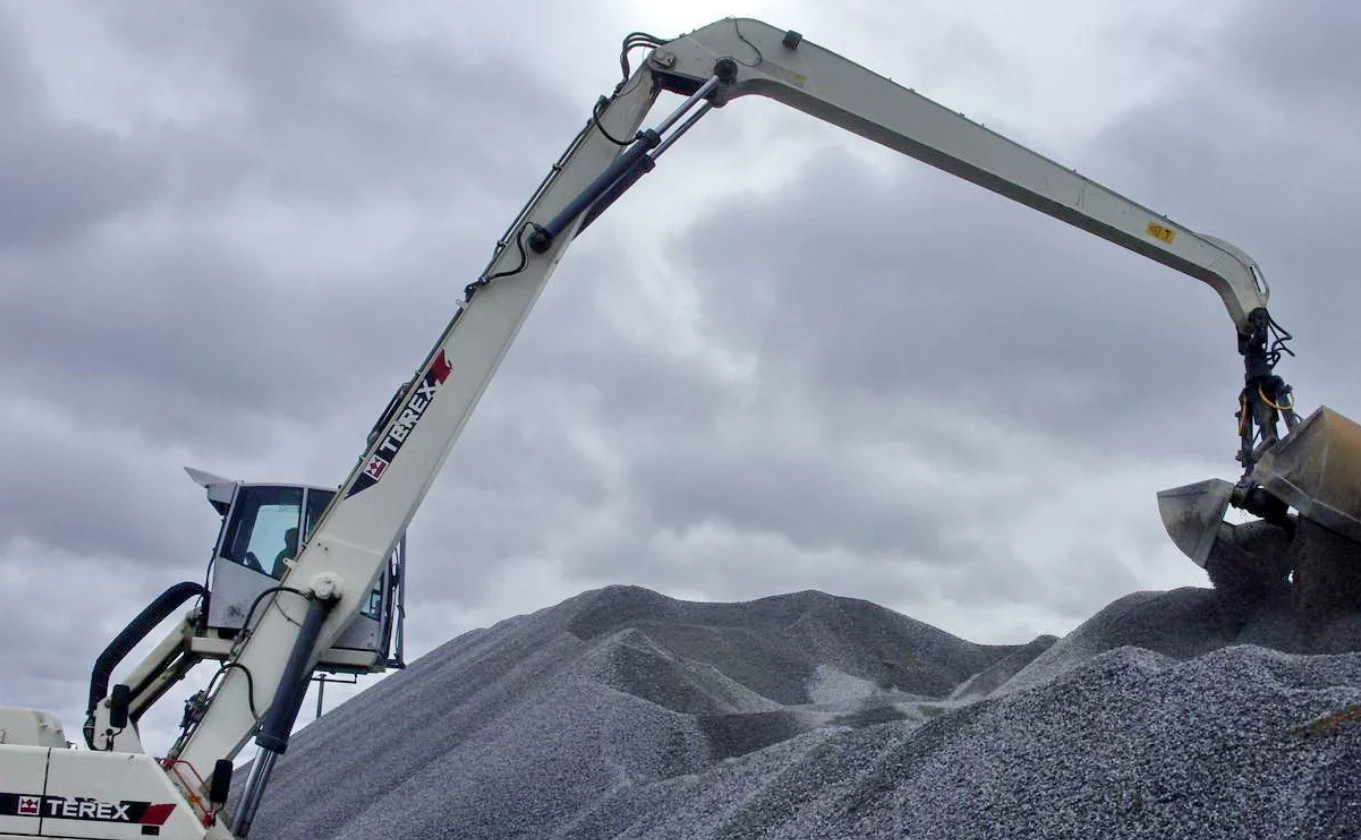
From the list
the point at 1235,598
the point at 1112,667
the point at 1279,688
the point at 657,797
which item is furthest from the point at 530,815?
the point at 1235,598

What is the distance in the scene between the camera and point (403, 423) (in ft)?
22.8

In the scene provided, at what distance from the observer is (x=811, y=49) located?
859cm

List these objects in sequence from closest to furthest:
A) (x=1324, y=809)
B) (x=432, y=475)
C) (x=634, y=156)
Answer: (x=1324, y=809)
(x=432, y=475)
(x=634, y=156)

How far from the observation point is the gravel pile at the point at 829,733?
19.0 feet

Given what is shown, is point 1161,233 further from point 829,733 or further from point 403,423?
point 403,423

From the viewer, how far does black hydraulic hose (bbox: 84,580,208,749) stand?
21.7 feet

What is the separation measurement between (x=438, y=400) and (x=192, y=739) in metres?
2.00

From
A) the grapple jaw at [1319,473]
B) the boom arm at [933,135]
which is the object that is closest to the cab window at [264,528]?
the boom arm at [933,135]

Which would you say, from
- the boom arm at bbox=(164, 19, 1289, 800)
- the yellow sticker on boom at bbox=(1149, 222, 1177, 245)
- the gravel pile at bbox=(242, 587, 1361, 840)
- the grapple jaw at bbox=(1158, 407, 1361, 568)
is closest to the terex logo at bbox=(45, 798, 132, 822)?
the boom arm at bbox=(164, 19, 1289, 800)

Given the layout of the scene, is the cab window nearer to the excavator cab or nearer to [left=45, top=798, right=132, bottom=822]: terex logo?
the excavator cab

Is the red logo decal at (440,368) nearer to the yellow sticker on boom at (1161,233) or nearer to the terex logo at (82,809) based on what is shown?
the terex logo at (82,809)

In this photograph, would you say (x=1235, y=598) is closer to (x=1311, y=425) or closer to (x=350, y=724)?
(x=1311, y=425)

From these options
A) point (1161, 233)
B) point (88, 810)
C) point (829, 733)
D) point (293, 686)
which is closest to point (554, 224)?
point (293, 686)

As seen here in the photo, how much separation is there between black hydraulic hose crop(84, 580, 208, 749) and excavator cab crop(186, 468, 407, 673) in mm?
135
